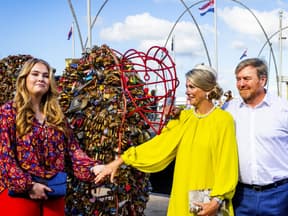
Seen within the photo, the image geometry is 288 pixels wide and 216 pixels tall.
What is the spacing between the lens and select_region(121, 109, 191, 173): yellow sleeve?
296 cm

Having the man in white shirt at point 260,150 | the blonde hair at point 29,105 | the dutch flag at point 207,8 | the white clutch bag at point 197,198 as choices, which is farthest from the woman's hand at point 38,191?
the dutch flag at point 207,8

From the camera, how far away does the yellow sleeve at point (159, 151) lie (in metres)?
2.96

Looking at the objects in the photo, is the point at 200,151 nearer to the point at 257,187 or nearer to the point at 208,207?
the point at 208,207

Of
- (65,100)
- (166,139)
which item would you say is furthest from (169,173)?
(166,139)

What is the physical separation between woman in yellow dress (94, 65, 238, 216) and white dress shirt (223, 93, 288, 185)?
25cm

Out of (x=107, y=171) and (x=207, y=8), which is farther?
(x=207, y=8)

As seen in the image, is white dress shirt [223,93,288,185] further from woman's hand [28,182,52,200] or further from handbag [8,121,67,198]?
woman's hand [28,182,52,200]

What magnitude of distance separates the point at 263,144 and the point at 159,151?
2.35ft

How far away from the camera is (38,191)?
110 inches

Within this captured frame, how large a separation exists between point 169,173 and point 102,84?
3.88 m

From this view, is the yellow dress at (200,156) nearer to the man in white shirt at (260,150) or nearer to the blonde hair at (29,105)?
the man in white shirt at (260,150)

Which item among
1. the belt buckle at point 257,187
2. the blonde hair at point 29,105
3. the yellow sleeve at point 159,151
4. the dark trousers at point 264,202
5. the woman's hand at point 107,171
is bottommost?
the dark trousers at point 264,202

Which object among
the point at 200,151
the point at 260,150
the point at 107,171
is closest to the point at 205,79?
the point at 200,151

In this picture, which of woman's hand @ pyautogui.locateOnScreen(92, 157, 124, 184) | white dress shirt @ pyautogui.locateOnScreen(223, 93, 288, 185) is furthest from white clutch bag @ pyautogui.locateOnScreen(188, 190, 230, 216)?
woman's hand @ pyautogui.locateOnScreen(92, 157, 124, 184)
